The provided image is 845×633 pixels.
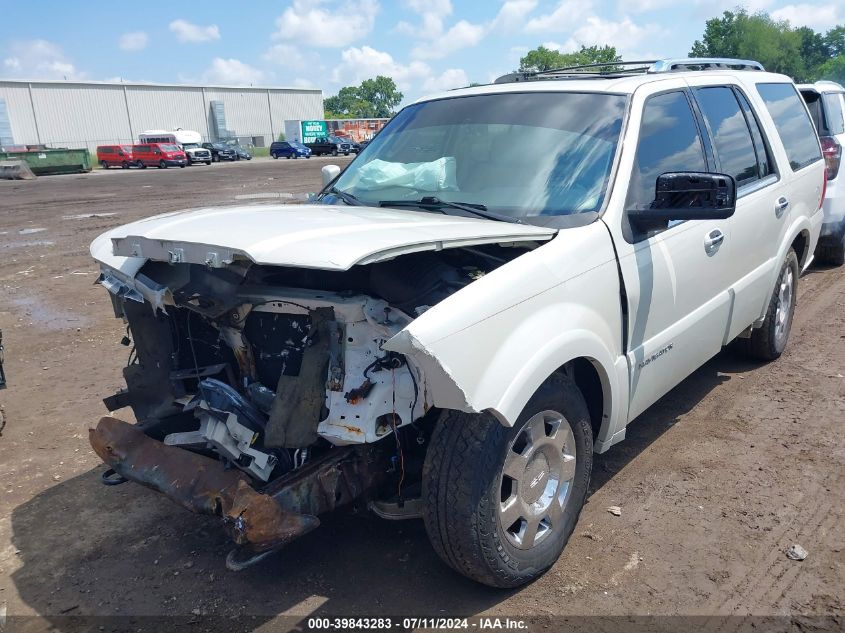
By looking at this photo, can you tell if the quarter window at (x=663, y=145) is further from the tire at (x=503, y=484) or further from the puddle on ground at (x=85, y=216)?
the puddle on ground at (x=85, y=216)

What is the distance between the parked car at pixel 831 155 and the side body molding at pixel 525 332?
6.34 metres

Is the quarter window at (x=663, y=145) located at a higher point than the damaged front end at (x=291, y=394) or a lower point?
higher

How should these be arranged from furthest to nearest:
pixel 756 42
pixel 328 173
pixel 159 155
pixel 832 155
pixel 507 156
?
pixel 756 42, pixel 159 155, pixel 832 155, pixel 328 173, pixel 507 156

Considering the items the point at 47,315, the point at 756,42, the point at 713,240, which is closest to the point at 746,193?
the point at 713,240

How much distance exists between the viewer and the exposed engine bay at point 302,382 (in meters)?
2.73

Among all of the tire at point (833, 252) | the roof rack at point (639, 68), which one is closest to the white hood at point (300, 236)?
the roof rack at point (639, 68)

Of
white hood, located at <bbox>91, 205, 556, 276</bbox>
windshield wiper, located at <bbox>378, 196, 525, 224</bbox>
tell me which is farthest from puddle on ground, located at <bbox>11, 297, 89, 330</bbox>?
windshield wiper, located at <bbox>378, 196, 525, 224</bbox>

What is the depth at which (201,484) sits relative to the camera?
113 inches

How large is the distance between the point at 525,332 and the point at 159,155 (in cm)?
4638

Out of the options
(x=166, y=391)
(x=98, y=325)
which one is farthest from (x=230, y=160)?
(x=166, y=391)

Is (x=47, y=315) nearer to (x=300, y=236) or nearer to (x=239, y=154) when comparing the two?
(x=300, y=236)

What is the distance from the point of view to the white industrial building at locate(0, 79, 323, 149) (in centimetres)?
6075

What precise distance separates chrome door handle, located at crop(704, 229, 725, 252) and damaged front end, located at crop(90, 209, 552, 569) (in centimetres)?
136

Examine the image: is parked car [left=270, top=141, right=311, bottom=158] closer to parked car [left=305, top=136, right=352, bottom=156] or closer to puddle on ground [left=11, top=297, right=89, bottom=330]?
parked car [left=305, top=136, right=352, bottom=156]
